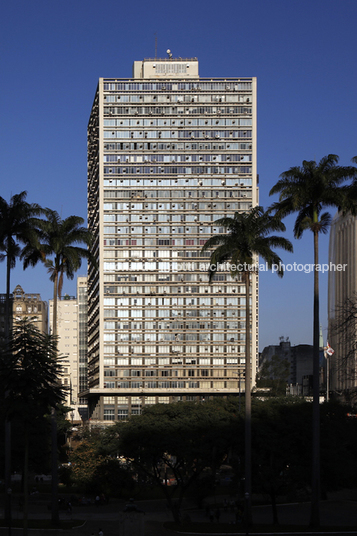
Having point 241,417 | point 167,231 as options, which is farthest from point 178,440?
point 167,231

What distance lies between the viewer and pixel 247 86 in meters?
157

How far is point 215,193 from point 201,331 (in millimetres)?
29473

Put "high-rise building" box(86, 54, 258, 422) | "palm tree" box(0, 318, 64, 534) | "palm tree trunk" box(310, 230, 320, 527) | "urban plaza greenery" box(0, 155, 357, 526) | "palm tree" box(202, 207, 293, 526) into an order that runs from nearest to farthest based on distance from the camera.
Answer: "palm tree" box(0, 318, 64, 534) < "palm tree trunk" box(310, 230, 320, 527) < "urban plaza greenery" box(0, 155, 357, 526) < "palm tree" box(202, 207, 293, 526) < "high-rise building" box(86, 54, 258, 422)

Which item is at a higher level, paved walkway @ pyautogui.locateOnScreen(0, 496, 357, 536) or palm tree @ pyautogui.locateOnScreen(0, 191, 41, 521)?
palm tree @ pyautogui.locateOnScreen(0, 191, 41, 521)

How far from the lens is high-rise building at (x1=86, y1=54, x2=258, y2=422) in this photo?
15188 centimetres

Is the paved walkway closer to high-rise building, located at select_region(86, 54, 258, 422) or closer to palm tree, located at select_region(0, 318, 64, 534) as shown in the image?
palm tree, located at select_region(0, 318, 64, 534)

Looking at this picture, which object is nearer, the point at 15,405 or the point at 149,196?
the point at 15,405

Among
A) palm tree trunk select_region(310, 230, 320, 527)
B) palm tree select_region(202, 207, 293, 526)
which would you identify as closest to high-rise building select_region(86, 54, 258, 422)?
palm tree select_region(202, 207, 293, 526)

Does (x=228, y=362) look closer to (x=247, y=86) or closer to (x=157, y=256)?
(x=157, y=256)

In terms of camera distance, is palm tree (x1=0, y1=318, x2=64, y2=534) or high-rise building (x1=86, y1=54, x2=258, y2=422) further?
high-rise building (x1=86, y1=54, x2=258, y2=422)

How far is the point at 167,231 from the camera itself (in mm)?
155375

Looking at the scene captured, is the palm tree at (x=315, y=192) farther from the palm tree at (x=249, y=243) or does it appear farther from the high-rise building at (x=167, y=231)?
the high-rise building at (x=167, y=231)

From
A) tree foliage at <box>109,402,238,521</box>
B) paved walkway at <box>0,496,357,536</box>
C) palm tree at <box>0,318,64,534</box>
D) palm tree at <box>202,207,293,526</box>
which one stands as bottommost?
paved walkway at <box>0,496,357,536</box>

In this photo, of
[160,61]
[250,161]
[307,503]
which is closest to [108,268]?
[250,161]
